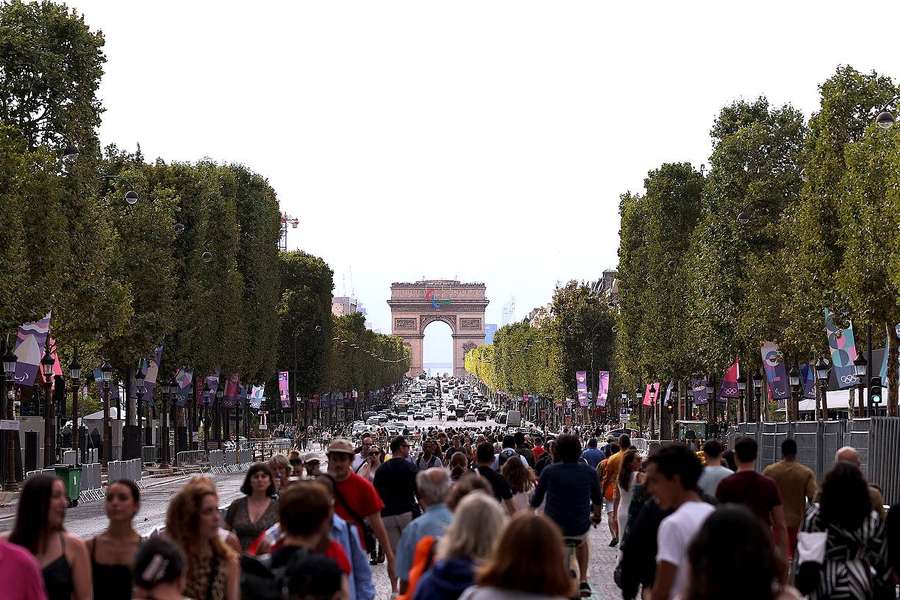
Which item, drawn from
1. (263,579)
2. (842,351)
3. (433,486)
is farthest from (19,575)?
(842,351)

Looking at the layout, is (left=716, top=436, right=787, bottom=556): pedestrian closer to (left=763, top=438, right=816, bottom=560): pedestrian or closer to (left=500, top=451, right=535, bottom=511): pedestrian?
(left=763, top=438, right=816, bottom=560): pedestrian

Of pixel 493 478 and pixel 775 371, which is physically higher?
pixel 775 371

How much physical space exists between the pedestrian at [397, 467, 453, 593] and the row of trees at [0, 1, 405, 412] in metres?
30.5

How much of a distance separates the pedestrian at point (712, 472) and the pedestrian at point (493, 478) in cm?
249

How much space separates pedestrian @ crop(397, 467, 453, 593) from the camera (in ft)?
36.8

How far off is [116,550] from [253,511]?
3458 millimetres

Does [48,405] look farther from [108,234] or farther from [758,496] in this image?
[758,496]

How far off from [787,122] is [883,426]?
103ft

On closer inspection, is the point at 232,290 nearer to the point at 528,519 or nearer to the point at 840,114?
the point at 840,114

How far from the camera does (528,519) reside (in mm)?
7086

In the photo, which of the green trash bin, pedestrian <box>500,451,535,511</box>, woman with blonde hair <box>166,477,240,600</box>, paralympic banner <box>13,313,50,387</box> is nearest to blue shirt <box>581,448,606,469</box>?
pedestrian <box>500,451,535,511</box>

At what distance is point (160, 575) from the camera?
8055 millimetres

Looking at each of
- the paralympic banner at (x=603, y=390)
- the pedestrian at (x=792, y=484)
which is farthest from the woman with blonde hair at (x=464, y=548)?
the paralympic banner at (x=603, y=390)

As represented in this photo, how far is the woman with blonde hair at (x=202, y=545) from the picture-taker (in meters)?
9.47
